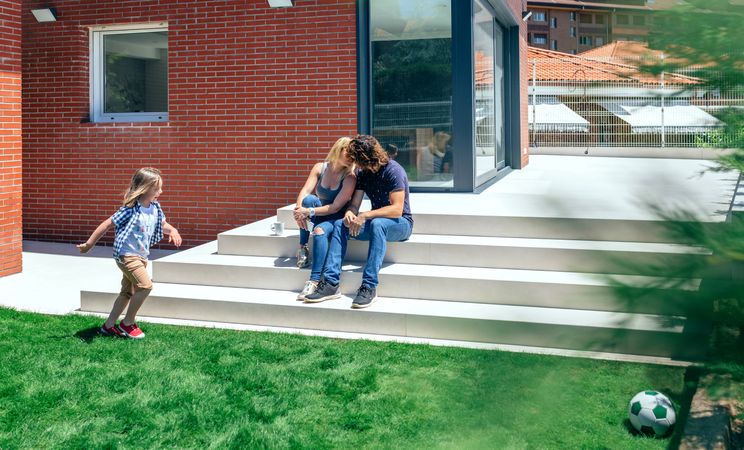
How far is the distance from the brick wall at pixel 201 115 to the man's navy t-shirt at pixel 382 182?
2.52 metres

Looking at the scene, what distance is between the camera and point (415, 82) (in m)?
8.54

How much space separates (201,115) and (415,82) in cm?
289

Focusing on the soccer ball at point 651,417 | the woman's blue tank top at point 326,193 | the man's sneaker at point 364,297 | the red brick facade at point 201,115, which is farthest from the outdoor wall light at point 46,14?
the soccer ball at point 651,417

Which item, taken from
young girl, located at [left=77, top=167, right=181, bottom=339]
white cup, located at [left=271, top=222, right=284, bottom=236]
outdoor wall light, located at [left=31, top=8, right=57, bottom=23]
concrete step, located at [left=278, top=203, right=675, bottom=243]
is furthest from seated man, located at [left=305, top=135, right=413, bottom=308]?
outdoor wall light, located at [left=31, top=8, right=57, bottom=23]

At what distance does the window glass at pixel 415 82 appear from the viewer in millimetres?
8445

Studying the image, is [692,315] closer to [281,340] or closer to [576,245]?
[576,245]

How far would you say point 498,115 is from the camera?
11.6 metres

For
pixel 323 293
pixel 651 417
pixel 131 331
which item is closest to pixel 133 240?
pixel 131 331

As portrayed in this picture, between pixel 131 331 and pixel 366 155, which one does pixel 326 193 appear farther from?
pixel 131 331

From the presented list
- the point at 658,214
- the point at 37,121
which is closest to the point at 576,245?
the point at 658,214

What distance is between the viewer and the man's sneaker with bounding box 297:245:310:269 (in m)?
6.42

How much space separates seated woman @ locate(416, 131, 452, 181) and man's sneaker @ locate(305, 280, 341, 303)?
315 centimetres

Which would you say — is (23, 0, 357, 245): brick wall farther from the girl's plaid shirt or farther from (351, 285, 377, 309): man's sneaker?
the girl's plaid shirt

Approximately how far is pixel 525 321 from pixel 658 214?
29 cm
